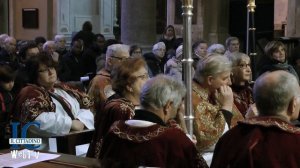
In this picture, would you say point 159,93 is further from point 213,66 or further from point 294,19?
point 294,19

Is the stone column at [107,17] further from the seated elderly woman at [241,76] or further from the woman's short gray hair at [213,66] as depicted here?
the woman's short gray hair at [213,66]

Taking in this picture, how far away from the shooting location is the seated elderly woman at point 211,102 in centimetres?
412

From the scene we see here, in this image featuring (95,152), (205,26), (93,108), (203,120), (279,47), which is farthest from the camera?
(205,26)

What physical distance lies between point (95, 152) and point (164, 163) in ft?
2.63

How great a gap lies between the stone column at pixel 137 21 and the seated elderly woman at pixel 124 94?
876 centimetres

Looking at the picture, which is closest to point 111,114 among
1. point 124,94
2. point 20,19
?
point 124,94

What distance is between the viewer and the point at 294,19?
10.3 m

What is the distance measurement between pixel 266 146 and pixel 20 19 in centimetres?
1528

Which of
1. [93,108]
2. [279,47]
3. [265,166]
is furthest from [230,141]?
[279,47]

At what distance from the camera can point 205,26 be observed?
1493 cm

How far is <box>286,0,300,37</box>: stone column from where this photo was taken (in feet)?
33.5

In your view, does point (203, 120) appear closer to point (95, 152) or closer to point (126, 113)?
point (126, 113)

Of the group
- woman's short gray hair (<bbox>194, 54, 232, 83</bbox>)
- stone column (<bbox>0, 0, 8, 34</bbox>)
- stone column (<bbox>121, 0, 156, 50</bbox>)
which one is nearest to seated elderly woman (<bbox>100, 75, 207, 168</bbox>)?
woman's short gray hair (<bbox>194, 54, 232, 83</bbox>)

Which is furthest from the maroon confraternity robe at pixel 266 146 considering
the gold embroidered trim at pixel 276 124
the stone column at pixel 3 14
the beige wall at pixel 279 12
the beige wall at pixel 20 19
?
the stone column at pixel 3 14
